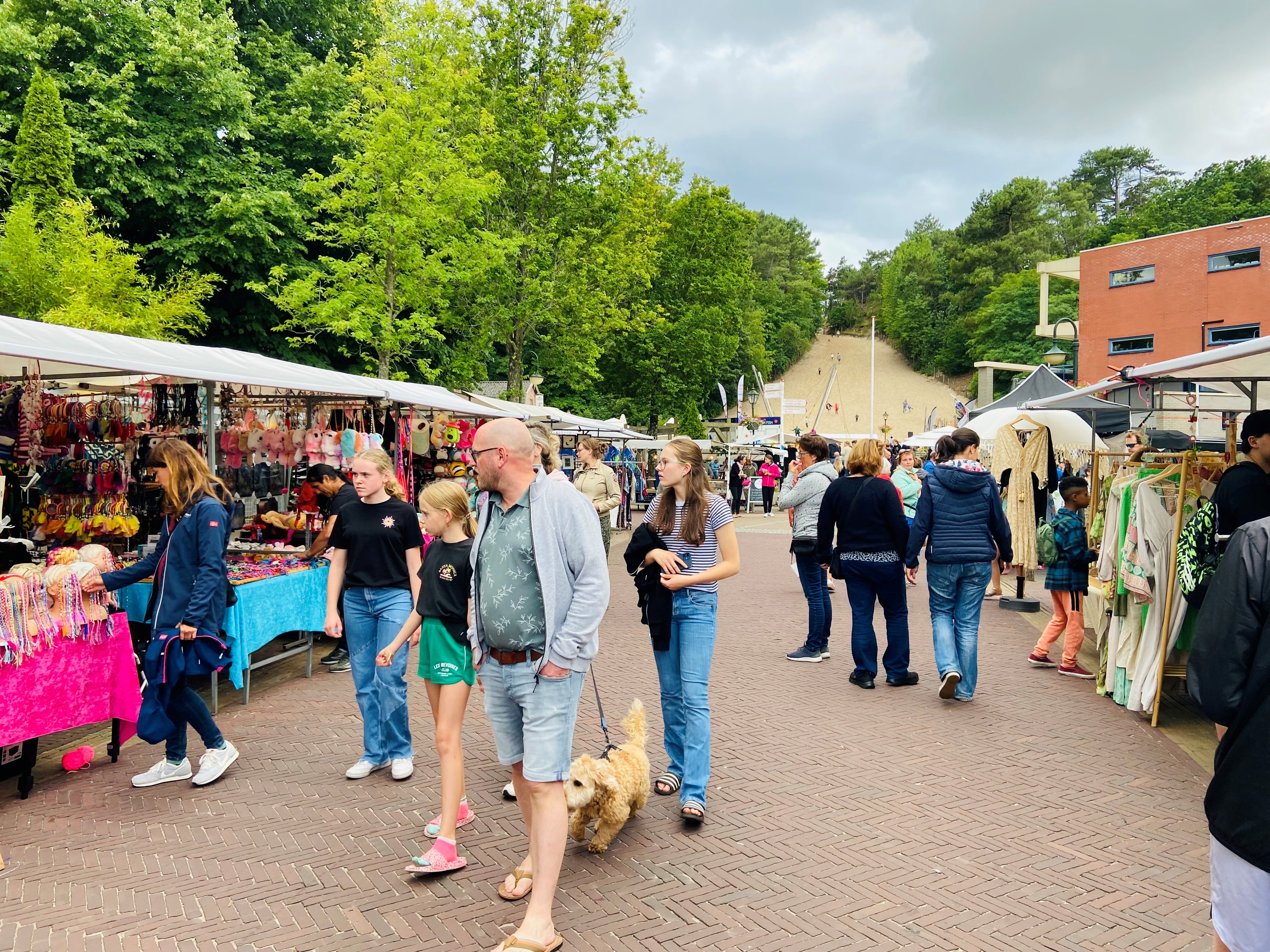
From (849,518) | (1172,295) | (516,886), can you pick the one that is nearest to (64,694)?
(516,886)

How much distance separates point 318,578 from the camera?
21.9 feet

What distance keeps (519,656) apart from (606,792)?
3.38ft

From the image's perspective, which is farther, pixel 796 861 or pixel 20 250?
pixel 20 250

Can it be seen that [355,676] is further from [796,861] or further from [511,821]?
[796,861]

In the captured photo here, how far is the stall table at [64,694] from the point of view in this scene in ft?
13.8

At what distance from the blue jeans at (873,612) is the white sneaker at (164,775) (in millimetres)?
4498

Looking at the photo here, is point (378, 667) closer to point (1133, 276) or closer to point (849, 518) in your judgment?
point (849, 518)

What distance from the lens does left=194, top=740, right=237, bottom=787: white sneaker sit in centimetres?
443

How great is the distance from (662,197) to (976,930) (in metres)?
30.5

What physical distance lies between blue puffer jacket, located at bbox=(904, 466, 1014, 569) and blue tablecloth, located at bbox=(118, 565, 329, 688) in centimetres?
446

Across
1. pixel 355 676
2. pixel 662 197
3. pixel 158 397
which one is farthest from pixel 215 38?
pixel 355 676

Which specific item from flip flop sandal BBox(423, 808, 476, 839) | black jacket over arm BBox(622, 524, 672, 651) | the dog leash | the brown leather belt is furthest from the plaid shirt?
the brown leather belt

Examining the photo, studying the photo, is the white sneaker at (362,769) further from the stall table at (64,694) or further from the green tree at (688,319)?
the green tree at (688,319)

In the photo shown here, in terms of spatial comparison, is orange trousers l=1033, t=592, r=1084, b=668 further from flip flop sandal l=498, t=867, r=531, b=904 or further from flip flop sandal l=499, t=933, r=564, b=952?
flip flop sandal l=499, t=933, r=564, b=952
